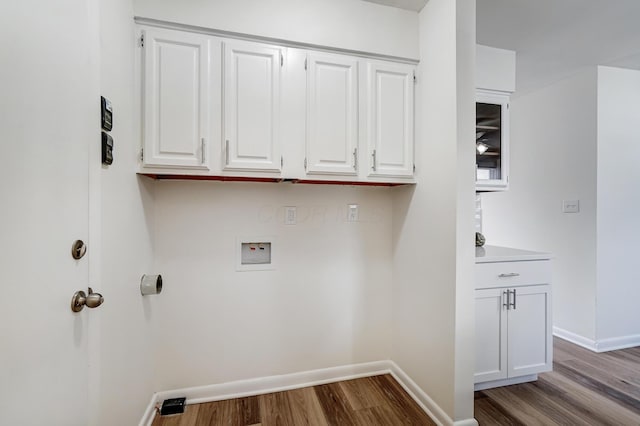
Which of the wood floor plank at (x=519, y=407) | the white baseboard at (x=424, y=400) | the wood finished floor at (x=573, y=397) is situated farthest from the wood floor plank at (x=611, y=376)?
the white baseboard at (x=424, y=400)

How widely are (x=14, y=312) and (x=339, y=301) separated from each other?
171 cm

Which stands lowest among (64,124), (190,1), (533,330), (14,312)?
(533,330)

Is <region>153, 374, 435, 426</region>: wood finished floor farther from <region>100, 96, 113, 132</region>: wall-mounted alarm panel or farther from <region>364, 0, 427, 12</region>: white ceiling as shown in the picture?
<region>364, 0, 427, 12</region>: white ceiling

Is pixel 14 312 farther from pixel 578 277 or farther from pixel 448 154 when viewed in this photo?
pixel 578 277

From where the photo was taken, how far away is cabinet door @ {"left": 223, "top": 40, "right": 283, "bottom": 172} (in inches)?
63.0

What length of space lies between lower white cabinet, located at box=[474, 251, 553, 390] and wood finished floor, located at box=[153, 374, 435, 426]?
0.59 m

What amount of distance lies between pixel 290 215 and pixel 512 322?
1718mm

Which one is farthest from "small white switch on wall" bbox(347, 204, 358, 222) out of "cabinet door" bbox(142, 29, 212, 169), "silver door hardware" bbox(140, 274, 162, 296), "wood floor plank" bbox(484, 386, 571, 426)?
"wood floor plank" bbox(484, 386, 571, 426)

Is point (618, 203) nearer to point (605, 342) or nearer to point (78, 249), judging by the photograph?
point (605, 342)

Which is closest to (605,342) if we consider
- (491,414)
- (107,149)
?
(491,414)

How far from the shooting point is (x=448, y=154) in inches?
64.1

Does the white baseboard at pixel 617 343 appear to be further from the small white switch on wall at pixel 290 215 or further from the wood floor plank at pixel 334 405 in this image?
the small white switch on wall at pixel 290 215

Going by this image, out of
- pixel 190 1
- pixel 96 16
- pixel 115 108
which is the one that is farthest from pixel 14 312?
pixel 190 1

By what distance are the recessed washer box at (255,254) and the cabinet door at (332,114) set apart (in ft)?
2.00
